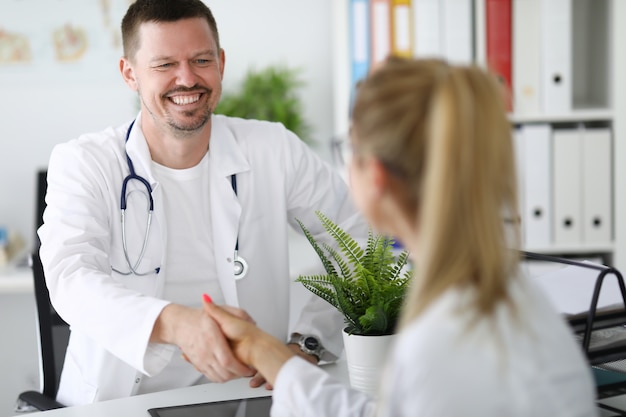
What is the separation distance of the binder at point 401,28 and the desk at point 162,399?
1.42m

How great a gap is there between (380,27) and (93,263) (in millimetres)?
1438

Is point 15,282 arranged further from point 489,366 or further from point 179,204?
point 489,366

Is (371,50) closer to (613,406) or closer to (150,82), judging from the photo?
(150,82)

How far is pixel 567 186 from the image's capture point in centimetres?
267

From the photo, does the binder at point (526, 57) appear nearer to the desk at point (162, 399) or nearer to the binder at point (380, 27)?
the binder at point (380, 27)

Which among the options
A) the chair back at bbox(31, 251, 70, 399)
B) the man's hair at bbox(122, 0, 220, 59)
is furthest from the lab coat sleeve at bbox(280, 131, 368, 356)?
the chair back at bbox(31, 251, 70, 399)

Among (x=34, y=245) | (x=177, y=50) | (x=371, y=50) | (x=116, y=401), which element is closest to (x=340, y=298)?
(x=116, y=401)

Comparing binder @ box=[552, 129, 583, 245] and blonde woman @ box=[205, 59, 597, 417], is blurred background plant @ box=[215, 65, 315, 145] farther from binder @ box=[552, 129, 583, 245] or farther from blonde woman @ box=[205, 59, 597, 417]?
blonde woman @ box=[205, 59, 597, 417]

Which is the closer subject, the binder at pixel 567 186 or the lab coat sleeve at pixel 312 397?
the lab coat sleeve at pixel 312 397

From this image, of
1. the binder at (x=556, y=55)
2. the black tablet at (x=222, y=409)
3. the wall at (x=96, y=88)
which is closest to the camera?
the black tablet at (x=222, y=409)

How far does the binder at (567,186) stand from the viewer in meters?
2.65

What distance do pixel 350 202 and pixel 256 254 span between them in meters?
0.26

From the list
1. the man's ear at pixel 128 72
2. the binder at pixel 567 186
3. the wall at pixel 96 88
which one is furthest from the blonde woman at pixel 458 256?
the wall at pixel 96 88

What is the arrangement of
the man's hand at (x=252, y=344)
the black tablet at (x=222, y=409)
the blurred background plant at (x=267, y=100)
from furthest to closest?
the blurred background plant at (x=267, y=100)
the black tablet at (x=222, y=409)
the man's hand at (x=252, y=344)
